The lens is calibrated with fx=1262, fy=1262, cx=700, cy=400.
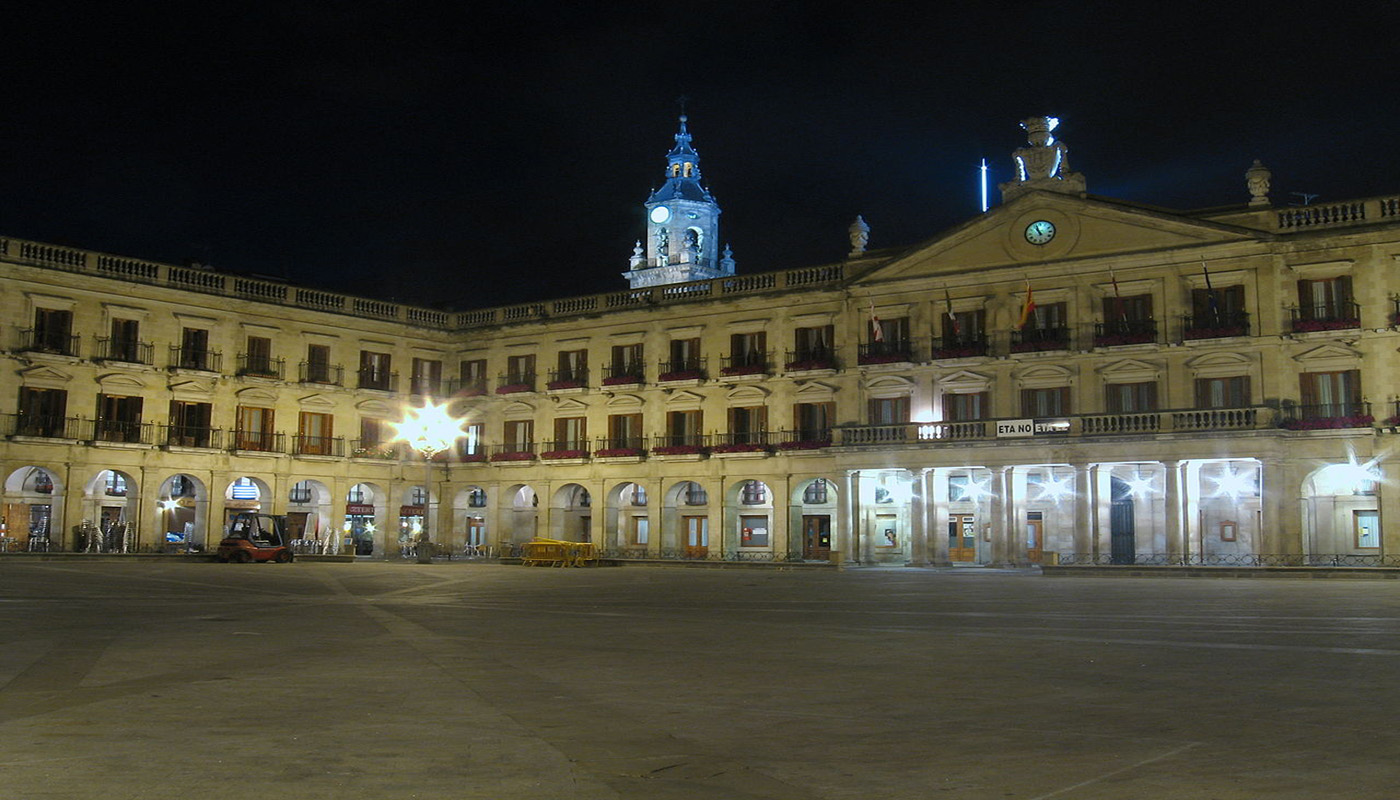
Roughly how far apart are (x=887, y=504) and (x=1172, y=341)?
13.8m

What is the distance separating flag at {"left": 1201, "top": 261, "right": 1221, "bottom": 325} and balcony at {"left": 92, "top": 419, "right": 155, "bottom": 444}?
4177 centimetres

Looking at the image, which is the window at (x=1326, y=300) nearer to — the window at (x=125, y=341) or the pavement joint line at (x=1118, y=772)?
the pavement joint line at (x=1118, y=772)

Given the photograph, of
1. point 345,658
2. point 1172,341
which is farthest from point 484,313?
point 345,658

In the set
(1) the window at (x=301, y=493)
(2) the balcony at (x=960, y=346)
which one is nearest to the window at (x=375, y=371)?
(1) the window at (x=301, y=493)

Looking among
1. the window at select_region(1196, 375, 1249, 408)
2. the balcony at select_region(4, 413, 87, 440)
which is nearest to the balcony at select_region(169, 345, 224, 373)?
the balcony at select_region(4, 413, 87, 440)

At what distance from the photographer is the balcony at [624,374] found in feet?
190

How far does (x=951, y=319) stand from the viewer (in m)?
49.5

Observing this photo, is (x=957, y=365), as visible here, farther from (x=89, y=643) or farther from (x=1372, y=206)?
(x=89, y=643)

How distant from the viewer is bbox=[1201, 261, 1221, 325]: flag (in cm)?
4503

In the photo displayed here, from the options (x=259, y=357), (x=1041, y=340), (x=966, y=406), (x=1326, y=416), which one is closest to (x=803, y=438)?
(x=966, y=406)

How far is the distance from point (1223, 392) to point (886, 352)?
508 inches

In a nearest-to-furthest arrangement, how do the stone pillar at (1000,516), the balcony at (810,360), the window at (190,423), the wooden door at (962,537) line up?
the stone pillar at (1000,516) < the wooden door at (962,537) < the window at (190,423) < the balcony at (810,360)

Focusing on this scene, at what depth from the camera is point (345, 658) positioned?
43.2 feet

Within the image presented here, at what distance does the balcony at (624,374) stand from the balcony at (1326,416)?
2706 centimetres
